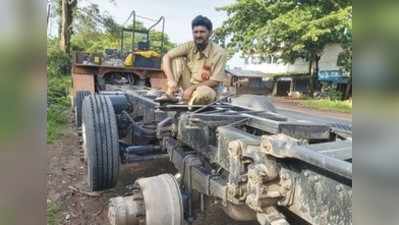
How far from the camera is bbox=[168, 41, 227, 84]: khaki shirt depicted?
3.82 metres

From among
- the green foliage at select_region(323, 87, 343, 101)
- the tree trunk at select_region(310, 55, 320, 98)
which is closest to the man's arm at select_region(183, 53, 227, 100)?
the green foliage at select_region(323, 87, 343, 101)

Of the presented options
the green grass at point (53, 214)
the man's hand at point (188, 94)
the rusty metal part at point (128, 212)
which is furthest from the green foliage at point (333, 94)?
the rusty metal part at point (128, 212)

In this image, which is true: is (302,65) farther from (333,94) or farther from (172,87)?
(172,87)

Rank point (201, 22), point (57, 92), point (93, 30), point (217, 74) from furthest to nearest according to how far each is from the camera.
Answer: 1. point (93, 30)
2. point (57, 92)
3. point (217, 74)
4. point (201, 22)

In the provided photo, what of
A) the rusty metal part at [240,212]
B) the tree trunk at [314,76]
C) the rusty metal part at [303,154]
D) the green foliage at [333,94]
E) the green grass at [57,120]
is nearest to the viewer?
the rusty metal part at [303,154]

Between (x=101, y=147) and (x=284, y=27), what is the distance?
21.0 meters

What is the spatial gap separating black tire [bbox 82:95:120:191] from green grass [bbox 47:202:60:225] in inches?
15.7

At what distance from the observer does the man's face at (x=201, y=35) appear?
3684 millimetres

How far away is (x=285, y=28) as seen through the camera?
76.0ft

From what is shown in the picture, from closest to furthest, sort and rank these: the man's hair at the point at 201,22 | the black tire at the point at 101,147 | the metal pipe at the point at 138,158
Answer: the man's hair at the point at 201,22 → the black tire at the point at 101,147 → the metal pipe at the point at 138,158

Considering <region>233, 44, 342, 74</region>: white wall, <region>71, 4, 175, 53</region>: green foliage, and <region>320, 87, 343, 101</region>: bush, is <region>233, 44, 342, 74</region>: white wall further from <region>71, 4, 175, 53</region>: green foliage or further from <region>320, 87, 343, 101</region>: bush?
<region>71, 4, 175, 53</region>: green foliage

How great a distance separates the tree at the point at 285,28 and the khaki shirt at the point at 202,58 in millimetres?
16345

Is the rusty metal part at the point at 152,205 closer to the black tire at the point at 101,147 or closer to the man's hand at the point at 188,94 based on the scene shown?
the man's hand at the point at 188,94

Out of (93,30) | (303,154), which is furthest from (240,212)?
(93,30)
